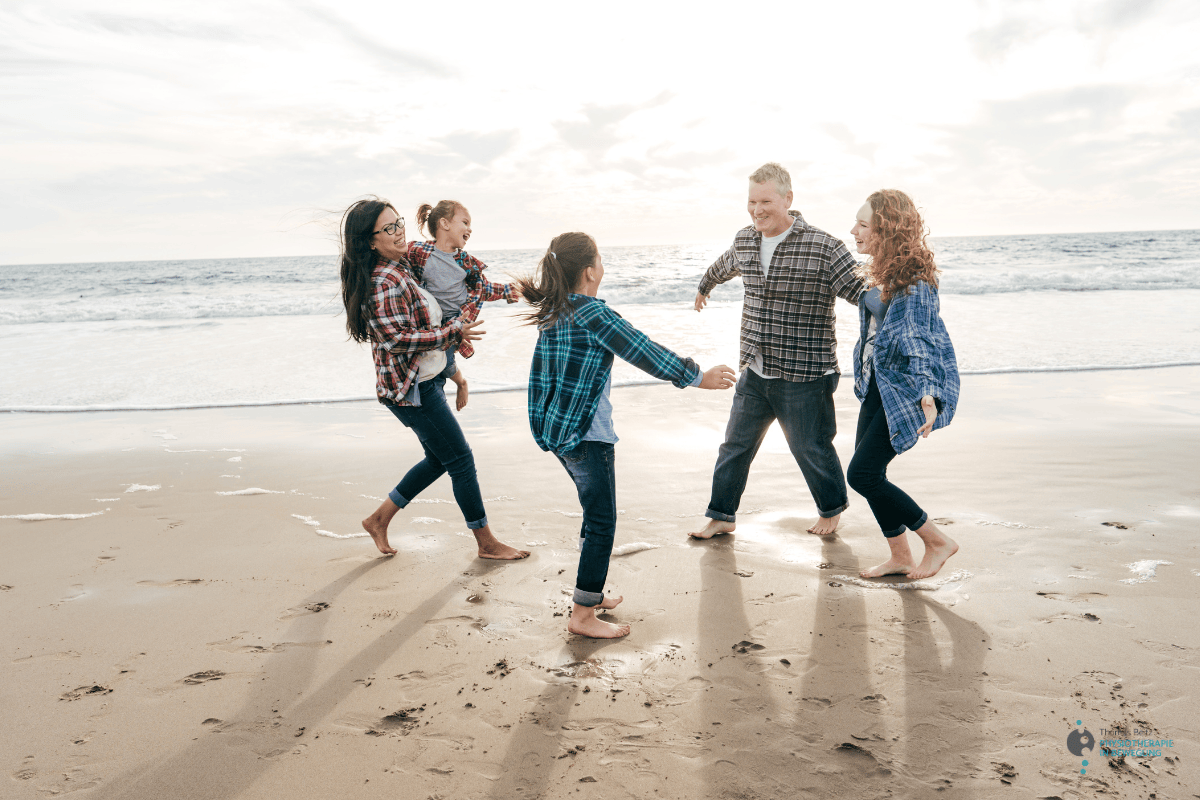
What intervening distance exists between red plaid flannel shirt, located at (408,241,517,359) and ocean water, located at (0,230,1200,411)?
3.36 feet

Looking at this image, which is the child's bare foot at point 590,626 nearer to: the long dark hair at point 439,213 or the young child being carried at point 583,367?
the young child being carried at point 583,367

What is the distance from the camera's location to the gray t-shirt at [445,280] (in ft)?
12.2

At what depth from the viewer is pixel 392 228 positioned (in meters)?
3.45

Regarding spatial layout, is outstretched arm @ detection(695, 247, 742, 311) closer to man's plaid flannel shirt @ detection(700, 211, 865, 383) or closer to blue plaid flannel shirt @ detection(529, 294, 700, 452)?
man's plaid flannel shirt @ detection(700, 211, 865, 383)

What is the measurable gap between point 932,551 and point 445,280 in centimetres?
284

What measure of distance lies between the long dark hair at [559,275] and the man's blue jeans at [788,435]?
1.62m

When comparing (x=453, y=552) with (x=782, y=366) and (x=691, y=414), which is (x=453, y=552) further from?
(x=691, y=414)

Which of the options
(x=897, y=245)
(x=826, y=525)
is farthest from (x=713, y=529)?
(x=897, y=245)

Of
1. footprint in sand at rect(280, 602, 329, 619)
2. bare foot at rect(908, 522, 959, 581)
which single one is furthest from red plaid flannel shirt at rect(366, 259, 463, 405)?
bare foot at rect(908, 522, 959, 581)

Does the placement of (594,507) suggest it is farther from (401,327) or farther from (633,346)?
(401,327)

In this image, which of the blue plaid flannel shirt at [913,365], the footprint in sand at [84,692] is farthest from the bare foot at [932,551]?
the footprint in sand at [84,692]

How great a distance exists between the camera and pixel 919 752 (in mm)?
2211

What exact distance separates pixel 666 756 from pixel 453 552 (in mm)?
2075

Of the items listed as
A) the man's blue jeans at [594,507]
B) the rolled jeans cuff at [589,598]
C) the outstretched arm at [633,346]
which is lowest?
the rolled jeans cuff at [589,598]
